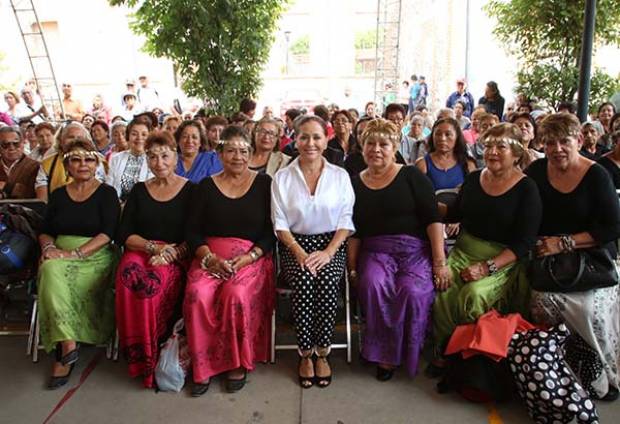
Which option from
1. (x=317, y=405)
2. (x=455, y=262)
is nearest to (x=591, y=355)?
(x=455, y=262)

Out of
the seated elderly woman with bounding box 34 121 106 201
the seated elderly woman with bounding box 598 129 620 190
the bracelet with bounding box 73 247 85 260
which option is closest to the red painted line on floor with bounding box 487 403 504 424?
the seated elderly woman with bounding box 598 129 620 190

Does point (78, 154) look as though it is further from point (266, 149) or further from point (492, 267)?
point (492, 267)

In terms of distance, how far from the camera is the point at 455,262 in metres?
3.23

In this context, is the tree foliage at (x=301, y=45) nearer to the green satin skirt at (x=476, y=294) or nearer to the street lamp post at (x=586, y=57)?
the street lamp post at (x=586, y=57)

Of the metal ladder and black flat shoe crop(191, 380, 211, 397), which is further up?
the metal ladder

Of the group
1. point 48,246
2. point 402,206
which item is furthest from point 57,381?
point 402,206

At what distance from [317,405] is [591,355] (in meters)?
1.59

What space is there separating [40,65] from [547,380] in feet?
38.2

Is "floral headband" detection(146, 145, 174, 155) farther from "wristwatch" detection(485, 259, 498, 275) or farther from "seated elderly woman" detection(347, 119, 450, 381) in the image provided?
"wristwatch" detection(485, 259, 498, 275)

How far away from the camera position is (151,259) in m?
3.20

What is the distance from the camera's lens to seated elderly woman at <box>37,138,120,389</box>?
125 inches

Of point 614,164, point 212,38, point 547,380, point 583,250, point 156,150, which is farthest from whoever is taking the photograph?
point 212,38

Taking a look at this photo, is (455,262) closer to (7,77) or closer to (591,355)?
(591,355)

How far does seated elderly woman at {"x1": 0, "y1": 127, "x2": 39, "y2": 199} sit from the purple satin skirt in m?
3.26
